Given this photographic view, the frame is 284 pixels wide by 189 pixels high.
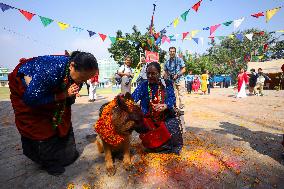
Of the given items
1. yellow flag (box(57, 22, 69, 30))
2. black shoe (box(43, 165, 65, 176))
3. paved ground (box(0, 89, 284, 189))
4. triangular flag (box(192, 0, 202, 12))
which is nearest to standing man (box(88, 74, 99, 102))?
yellow flag (box(57, 22, 69, 30))

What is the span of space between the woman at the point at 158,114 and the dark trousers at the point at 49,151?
49.7 inches

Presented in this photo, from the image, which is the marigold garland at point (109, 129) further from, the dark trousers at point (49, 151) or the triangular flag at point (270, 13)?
the triangular flag at point (270, 13)

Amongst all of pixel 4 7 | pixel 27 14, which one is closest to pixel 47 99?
pixel 4 7

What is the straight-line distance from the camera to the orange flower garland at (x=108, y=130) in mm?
3252

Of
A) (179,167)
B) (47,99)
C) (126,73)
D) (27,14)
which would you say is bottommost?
(179,167)

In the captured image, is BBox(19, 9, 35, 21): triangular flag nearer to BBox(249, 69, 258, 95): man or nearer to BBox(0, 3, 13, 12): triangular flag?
BBox(0, 3, 13, 12): triangular flag

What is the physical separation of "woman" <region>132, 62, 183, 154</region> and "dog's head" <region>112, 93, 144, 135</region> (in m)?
0.67

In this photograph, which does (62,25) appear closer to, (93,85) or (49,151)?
(93,85)

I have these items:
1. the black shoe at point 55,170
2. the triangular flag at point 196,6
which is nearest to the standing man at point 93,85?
the triangular flag at point 196,6

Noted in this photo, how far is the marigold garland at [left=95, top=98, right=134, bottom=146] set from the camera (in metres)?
3.25

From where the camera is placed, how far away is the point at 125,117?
3.16m

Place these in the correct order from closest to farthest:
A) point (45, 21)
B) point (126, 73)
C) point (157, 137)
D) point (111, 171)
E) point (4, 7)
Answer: point (111, 171), point (157, 137), point (4, 7), point (45, 21), point (126, 73)

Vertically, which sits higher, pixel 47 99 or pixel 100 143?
pixel 47 99

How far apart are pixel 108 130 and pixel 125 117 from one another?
0.32m
